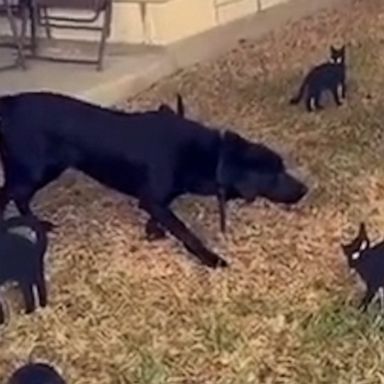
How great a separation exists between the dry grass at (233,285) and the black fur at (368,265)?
0.18ft

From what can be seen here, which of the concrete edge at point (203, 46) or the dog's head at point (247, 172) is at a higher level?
the dog's head at point (247, 172)

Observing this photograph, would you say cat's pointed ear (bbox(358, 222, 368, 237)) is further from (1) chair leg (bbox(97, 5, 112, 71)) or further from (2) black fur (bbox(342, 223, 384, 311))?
(1) chair leg (bbox(97, 5, 112, 71))

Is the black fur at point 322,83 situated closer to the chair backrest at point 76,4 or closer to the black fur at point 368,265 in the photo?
the chair backrest at point 76,4

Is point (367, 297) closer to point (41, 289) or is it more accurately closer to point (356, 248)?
point (356, 248)

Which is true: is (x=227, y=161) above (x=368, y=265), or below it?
above

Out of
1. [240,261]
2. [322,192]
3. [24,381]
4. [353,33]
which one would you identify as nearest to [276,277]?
[240,261]

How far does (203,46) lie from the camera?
381 centimetres

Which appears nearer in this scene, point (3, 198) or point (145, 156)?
point (145, 156)

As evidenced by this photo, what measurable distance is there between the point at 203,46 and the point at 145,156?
1356 millimetres

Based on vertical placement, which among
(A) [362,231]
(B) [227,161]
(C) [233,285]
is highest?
(B) [227,161]

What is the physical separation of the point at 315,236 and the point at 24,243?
637 millimetres

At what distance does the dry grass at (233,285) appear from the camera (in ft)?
7.29

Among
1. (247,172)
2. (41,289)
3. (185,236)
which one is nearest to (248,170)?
(247,172)

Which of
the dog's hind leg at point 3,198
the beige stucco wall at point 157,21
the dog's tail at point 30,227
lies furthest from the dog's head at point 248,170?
the beige stucco wall at point 157,21
